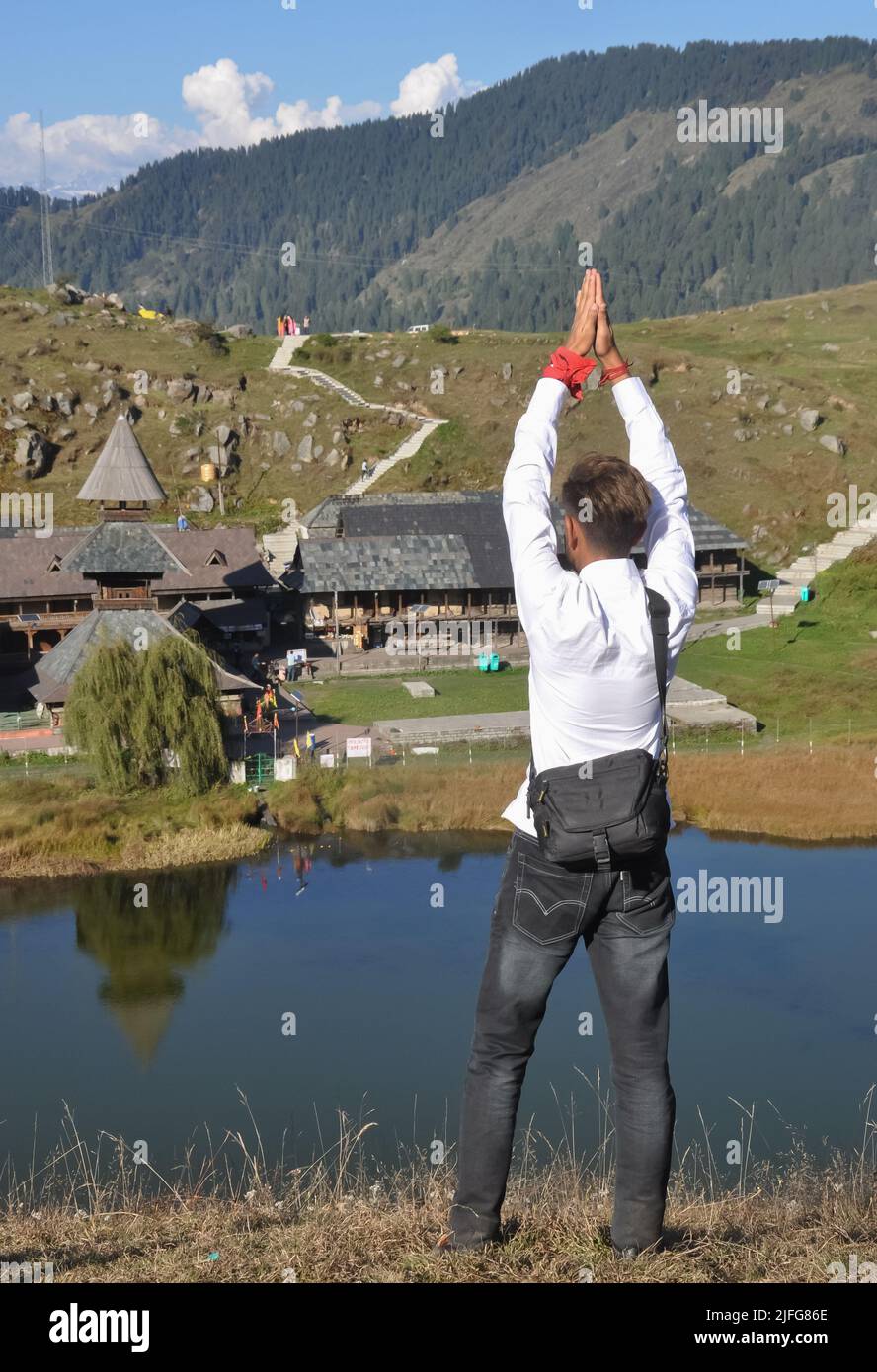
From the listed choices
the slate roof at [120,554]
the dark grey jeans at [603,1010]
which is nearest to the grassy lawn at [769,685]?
the slate roof at [120,554]

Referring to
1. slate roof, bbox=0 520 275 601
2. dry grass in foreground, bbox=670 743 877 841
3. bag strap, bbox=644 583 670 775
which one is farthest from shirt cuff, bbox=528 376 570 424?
slate roof, bbox=0 520 275 601

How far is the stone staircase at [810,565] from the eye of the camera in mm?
55062

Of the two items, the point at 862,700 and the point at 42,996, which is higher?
the point at 862,700

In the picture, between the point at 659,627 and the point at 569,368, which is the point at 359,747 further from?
the point at 659,627

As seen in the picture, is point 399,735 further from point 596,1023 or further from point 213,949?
point 596,1023

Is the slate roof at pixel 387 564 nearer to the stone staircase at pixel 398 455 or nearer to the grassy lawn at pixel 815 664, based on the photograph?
the grassy lawn at pixel 815 664

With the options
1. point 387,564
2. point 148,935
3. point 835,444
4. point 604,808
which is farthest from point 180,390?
point 604,808

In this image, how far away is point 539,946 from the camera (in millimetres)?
5191

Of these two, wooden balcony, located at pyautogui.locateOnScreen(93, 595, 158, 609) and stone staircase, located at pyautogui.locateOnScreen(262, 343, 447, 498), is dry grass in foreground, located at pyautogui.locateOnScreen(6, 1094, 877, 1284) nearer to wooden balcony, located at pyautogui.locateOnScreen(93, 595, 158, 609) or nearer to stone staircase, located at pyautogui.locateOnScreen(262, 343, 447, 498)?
wooden balcony, located at pyautogui.locateOnScreen(93, 595, 158, 609)

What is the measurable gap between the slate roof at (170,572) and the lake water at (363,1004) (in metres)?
23.1

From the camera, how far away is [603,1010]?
5.18 meters

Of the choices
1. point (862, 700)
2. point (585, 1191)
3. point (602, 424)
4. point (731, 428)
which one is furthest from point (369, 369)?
point (585, 1191)

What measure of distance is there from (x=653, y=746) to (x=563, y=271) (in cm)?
15652

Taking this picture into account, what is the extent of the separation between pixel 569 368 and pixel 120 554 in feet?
122
